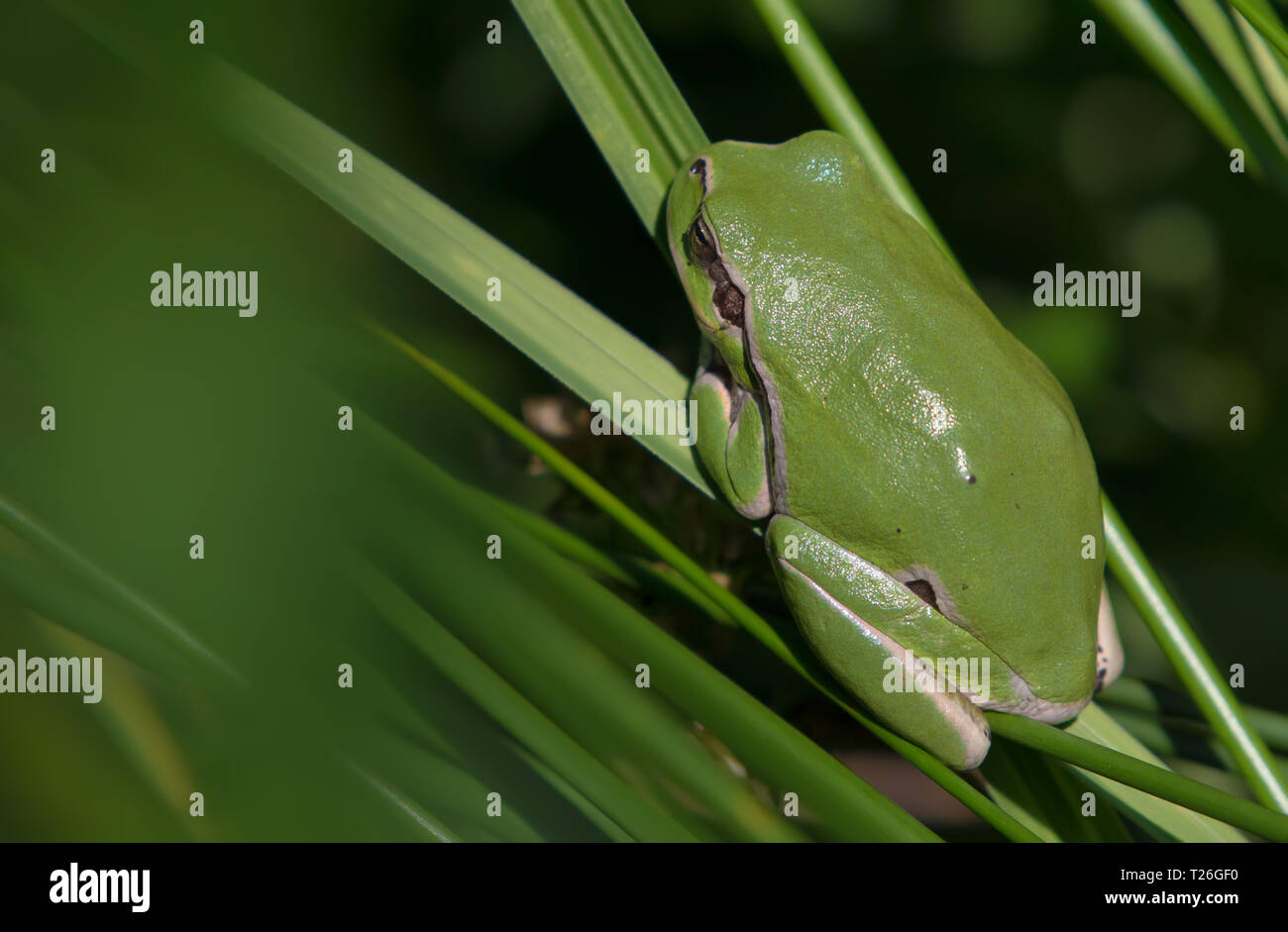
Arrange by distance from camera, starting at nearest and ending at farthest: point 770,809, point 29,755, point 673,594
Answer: point 29,755
point 770,809
point 673,594

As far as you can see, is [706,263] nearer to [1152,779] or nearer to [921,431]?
[921,431]

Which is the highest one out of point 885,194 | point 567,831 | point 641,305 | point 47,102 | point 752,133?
point 752,133

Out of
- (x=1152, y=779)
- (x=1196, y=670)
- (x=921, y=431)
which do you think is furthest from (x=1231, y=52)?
(x=1152, y=779)

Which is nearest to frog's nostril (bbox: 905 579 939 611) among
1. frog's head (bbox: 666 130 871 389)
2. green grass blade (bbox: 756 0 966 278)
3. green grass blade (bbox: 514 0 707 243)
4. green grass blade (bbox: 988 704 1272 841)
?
green grass blade (bbox: 988 704 1272 841)

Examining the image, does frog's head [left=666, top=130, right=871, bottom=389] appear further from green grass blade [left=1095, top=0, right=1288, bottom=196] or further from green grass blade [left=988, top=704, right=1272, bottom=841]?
green grass blade [left=988, top=704, right=1272, bottom=841]

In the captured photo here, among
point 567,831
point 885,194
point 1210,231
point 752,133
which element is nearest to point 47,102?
point 567,831

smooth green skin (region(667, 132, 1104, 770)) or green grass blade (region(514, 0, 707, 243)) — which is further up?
green grass blade (region(514, 0, 707, 243))

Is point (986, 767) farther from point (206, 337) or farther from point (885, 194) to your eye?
point (206, 337)

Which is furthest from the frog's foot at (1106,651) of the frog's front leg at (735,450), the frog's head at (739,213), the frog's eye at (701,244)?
the frog's eye at (701,244)
